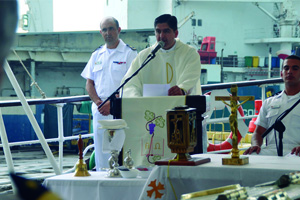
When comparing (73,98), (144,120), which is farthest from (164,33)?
(73,98)

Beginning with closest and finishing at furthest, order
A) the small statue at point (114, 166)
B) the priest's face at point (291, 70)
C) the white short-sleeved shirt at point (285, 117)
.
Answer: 1. the small statue at point (114, 166)
2. the white short-sleeved shirt at point (285, 117)
3. the priest's face at point (291, 70)

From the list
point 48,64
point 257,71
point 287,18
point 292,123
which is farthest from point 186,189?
point 287,18

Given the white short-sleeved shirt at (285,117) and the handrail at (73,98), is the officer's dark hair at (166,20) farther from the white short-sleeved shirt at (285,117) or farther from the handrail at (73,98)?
the handrail at (73,98)

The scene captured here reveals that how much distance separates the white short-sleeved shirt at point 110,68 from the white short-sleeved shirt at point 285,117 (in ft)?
4.63

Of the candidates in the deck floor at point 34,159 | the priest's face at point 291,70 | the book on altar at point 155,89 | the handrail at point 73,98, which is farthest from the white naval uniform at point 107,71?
the deck floor at point 34,159

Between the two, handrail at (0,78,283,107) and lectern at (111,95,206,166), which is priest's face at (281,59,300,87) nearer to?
lectern at (111,95,206,166)

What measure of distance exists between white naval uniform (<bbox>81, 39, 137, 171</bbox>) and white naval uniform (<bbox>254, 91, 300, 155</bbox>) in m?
1.40

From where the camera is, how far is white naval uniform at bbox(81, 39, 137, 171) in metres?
4.61

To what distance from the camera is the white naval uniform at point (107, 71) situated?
15.1ft

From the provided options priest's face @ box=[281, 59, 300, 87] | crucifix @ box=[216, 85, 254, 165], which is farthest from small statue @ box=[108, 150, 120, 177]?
priest's face @ box=[281, 59, 300, 87]

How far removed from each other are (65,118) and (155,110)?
14832 mm

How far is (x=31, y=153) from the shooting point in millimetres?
19078

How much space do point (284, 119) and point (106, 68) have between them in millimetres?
1746

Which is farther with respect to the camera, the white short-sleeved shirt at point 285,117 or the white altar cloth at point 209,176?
the white short-sleeved shirt at point 285,117
